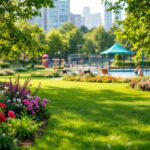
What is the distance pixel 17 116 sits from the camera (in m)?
8.86

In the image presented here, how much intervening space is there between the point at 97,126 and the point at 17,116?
1861 mm

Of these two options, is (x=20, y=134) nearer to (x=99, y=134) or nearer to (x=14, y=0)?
(x=99, y=134)

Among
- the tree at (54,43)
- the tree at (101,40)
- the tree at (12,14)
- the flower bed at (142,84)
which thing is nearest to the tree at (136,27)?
the flower bed at (142,84)

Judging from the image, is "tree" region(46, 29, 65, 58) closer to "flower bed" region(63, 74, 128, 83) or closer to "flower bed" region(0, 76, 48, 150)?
"flower bed" region(63, 74, 128, 83)

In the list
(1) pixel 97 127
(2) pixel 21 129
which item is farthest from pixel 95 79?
(2) pixel 21 129

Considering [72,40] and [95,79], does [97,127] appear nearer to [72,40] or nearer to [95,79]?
[95,79]

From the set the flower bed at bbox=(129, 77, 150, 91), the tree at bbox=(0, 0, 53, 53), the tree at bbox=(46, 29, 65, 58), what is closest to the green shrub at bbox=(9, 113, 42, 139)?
the tree at bbox=(0, 0, 53, 53)

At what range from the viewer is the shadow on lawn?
282 inches

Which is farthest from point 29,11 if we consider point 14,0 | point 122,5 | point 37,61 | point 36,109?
point 37,61

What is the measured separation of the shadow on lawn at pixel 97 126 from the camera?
282 inches

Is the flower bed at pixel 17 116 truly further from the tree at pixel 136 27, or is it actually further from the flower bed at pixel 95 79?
the flower bed at pixel 95 79

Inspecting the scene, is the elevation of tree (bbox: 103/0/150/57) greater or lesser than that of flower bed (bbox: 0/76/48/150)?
greater

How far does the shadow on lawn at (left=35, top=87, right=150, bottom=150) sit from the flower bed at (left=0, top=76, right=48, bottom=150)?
373 mm

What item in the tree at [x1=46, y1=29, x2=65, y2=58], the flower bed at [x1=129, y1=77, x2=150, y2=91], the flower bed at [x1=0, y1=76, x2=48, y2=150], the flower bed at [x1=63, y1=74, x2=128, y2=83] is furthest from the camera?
the tree at [x1=46, y1=29, x2=65, y2=58]
